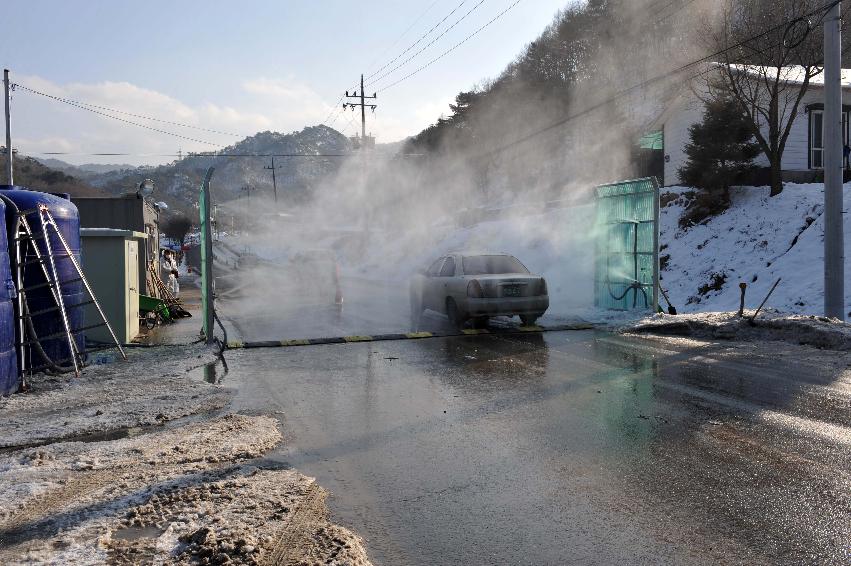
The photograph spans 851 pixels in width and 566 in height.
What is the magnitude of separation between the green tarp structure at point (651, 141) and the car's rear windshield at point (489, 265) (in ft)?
76.1

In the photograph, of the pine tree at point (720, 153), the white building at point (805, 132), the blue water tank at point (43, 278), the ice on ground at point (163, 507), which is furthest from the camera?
the white building at point (805, 132)

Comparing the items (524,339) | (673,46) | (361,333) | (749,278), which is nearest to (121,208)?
(361,333)

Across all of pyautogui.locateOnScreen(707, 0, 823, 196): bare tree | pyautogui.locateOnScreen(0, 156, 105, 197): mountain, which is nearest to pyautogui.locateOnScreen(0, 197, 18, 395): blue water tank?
pyautogui.locateOnScreen(707, 0, 823, 196): bare tree

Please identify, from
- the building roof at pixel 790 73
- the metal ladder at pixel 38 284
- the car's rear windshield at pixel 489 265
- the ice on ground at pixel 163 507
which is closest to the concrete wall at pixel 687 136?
the building roof at pixel 790 73

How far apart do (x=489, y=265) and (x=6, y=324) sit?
8.44m

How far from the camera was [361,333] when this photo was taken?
1357 cm

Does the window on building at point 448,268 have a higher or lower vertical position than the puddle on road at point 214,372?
higher

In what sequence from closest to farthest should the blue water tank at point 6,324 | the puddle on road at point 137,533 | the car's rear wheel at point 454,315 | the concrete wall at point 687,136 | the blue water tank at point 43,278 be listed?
the puddle on road at point 137,533 → the blue water tank at point 6,324 → the blue water tank at point 43,278 → the car's rear wheel at point 454,315 → the concrete wall at point 687,136

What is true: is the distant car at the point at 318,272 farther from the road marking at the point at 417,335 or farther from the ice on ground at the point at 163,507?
the ice on ground at the point at 163,507

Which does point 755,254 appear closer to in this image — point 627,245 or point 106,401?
point 627,245

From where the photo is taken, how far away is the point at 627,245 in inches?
586

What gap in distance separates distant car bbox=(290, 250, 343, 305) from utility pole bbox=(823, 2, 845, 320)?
14734 millimetres

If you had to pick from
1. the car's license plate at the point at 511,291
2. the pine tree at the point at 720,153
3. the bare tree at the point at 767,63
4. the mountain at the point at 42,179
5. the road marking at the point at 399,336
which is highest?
the mountain at the point at 42,179

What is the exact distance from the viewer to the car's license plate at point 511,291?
12750 mm
